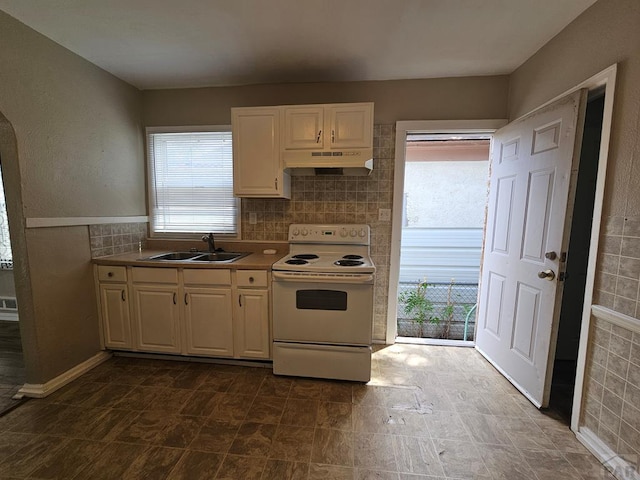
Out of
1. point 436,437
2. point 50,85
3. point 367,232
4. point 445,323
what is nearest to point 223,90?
point 50,85

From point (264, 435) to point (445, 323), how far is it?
269 cm

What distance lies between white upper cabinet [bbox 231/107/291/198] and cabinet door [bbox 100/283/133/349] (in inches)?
52.6

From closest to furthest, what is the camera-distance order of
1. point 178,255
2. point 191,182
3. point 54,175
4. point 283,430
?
point 283,430, point 54,175, point 178,255, point 191,182

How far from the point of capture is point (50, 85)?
195 cm

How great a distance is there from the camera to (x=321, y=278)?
2.02m

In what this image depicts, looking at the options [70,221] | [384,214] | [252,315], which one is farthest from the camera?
[384,214]

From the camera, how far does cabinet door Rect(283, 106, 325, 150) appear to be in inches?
88.3

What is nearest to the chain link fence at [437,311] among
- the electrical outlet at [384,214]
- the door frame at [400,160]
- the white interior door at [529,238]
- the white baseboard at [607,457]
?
the door frame at [400,160]

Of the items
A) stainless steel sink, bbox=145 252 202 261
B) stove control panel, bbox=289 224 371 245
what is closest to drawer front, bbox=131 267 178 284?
stainless steel sink, bbox=145 252 202 261

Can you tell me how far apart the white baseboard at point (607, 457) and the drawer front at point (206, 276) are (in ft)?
8.07

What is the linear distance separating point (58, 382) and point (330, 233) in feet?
7.80

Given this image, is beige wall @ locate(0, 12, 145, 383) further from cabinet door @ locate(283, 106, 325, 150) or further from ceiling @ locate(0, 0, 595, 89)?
cabinet door @ locate(283, 106, 325, 150)

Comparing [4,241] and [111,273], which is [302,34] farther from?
[4,241]

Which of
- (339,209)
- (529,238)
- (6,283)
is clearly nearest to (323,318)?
(339,209)
